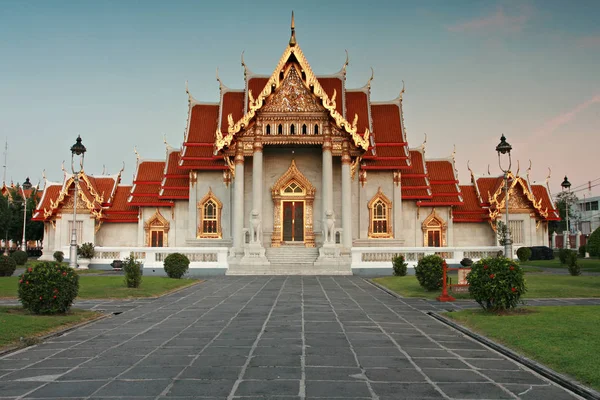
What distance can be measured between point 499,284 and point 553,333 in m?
2.87

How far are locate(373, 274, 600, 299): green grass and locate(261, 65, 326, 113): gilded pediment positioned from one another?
13.5 meters

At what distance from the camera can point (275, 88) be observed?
34062 millimetres

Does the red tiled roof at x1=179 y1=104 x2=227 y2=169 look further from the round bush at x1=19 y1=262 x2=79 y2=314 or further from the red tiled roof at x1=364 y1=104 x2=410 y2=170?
the round bush at x1=19 y1=262 x2=79 y2=314

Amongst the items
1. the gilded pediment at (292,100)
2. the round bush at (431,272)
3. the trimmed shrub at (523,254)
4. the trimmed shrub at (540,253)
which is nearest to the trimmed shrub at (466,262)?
the trimmed shrub at (523,254)

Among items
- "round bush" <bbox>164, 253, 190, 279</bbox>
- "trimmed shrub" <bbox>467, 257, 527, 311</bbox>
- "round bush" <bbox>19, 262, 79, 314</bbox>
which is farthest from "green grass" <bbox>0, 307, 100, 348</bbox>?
"round bush" <bbox>164, 253, 190, 279</bbox>

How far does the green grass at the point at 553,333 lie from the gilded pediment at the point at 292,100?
2194 cm

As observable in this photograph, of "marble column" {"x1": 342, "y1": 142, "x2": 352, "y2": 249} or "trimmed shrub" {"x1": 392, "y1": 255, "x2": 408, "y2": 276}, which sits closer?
"trimmed shrub" {"x1": 392, "y1": 255, "x2": 408, "y2": 276}

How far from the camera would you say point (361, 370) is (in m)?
7.89

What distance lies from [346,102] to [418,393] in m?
34.8

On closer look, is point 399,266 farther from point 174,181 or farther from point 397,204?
point 174,181

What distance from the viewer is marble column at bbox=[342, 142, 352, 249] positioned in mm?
33375

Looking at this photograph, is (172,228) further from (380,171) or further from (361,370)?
(361,370)

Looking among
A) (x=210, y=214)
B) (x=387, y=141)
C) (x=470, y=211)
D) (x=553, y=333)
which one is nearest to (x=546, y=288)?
(x=553, y=333)

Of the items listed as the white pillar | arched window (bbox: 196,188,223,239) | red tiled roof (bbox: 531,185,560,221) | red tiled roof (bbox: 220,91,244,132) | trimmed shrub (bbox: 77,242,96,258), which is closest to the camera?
trimmed shrub (bbox: 77,242,96,258)
